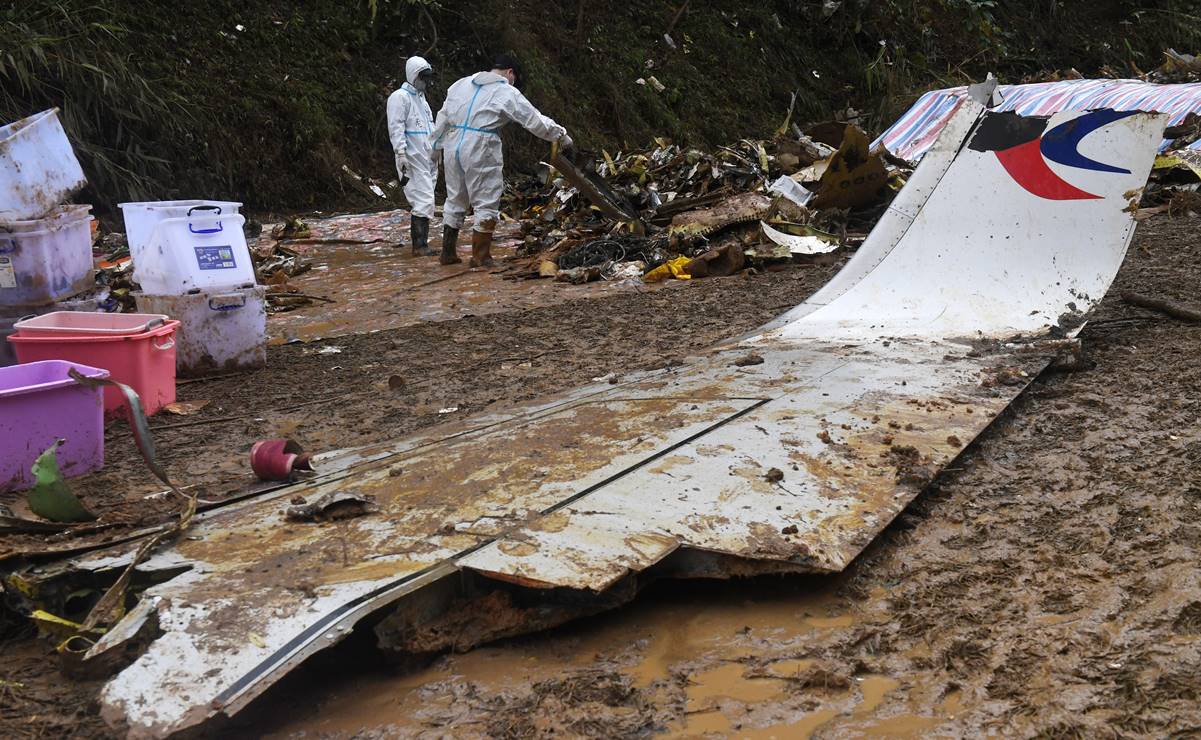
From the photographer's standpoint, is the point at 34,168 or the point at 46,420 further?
the point at 34,168

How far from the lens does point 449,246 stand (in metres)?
7.84

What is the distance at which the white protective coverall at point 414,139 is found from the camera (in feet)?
27.9

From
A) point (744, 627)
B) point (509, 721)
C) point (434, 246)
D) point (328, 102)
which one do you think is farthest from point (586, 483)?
point (328, 102)

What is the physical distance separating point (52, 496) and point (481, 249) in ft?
17.9

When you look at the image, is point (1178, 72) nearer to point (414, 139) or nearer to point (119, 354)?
point (414, 139)

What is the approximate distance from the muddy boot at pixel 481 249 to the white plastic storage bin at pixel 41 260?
3.50m

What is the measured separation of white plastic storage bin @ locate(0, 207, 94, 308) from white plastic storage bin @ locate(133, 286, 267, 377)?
0.31 m

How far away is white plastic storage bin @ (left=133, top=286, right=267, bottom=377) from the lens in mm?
4559

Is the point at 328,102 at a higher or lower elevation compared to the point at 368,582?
higher

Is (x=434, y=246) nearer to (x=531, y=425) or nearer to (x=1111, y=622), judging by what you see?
(x=531, y=425)

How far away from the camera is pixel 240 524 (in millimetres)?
2453

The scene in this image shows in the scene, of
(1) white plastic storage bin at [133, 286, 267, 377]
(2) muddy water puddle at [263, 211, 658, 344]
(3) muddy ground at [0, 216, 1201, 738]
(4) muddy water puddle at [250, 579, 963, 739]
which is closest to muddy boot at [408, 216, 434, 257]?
(2) muddy water puddle at [263, 211, 658, 344]

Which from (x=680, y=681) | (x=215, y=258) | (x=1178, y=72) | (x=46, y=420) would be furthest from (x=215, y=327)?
(x=1178, y=72)

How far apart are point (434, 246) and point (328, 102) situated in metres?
3.69
